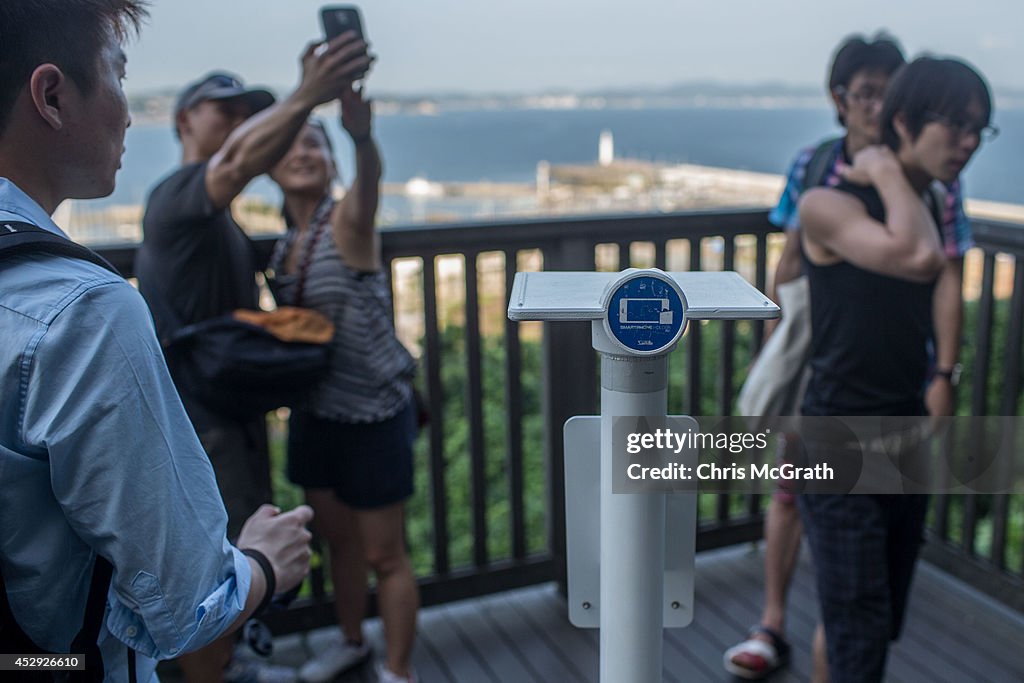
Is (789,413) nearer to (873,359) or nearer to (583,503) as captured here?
(873,359)

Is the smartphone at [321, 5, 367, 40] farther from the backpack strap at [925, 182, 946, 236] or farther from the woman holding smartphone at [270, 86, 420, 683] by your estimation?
the backpack strap at [925, 182, 946, 236]

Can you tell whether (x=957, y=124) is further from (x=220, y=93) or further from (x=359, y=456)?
(x=220, y=93)

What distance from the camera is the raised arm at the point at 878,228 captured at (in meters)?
1.76

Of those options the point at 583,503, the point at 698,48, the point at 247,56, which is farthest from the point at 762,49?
the point at 583,503

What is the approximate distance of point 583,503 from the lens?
986mm

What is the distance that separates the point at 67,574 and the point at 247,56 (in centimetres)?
1711

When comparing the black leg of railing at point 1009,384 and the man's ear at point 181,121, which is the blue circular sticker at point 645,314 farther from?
the black leg of railing at point 1009,384

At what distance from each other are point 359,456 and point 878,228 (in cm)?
124

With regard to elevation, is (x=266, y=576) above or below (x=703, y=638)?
above

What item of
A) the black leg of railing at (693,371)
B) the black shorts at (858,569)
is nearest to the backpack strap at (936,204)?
the black shorts at (858,569)

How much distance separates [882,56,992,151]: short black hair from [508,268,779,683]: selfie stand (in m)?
1.07

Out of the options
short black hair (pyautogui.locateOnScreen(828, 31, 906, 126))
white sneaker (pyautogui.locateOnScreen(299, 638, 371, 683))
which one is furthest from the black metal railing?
short black hair (pyautogui.locateOnScreen(828, 31, 906, 126))

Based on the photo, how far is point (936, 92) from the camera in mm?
1801

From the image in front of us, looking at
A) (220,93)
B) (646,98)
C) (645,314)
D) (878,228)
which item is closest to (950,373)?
(878,228)
